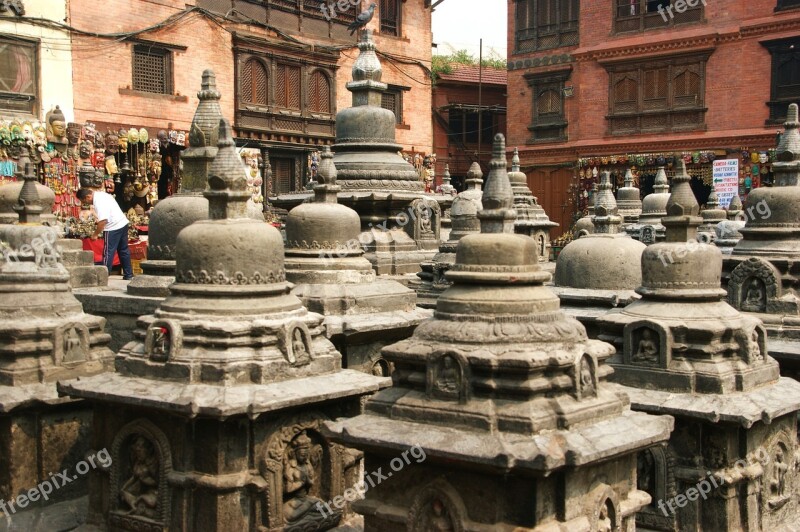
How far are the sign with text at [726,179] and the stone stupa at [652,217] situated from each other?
1079 cm

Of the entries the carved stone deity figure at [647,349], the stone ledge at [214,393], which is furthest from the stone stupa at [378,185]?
the stone ledge at [214,393]

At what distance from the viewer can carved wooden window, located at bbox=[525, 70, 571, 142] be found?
3559 cm

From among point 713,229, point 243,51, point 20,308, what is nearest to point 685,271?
point 20,308

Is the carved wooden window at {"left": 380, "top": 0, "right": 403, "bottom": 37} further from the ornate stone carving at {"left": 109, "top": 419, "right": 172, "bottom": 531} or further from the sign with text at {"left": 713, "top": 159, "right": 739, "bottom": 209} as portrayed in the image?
the ornate stone carving at {"left": 109, "top": 419, "right": 172, "bottom": 531}

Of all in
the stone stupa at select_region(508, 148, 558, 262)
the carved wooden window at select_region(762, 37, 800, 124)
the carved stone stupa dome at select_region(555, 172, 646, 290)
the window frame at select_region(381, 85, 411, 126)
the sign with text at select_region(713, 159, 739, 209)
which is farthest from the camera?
the window frame at select_region(381, 85, 411, 126)

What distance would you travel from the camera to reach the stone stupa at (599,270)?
33.4ft

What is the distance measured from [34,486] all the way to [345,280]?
147 inches

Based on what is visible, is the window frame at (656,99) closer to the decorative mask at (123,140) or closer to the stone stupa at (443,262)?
the decorative mask at (123,140)

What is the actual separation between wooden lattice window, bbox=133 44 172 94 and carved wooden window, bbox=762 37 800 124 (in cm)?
1875

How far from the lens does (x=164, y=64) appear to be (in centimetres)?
2711

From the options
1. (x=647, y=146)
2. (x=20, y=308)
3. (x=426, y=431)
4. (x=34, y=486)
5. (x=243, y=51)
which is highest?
(x=243, y=51)

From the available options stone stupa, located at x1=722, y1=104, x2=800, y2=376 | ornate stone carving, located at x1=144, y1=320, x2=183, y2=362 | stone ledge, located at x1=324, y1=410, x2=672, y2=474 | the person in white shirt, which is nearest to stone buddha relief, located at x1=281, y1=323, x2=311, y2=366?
ornate stone carving, located at x1=144, y1=320, x2=183, y2=362

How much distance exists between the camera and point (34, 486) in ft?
28.1

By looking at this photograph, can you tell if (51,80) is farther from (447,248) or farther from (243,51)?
(447,248)
